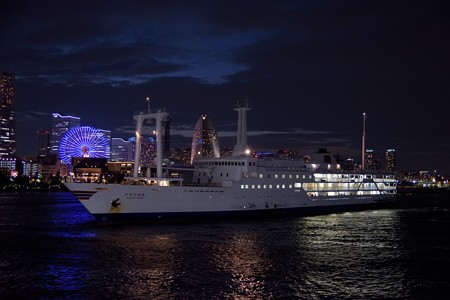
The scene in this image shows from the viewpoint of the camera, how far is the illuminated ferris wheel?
13338 centimetres

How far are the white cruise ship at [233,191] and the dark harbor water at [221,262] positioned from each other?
1.99 meters

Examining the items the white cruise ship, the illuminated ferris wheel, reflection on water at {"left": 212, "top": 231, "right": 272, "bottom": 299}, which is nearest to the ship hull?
the white cruise ship

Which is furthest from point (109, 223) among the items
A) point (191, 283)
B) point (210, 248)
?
point (191, 283)

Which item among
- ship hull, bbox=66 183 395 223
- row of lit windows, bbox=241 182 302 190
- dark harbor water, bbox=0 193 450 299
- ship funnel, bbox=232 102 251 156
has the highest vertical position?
ship funnel, bbox=232 102 251 156

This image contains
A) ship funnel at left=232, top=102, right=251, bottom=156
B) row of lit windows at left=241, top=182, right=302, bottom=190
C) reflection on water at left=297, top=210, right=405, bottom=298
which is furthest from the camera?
ship funnel at left=232, top=102, right=251, bottom=156

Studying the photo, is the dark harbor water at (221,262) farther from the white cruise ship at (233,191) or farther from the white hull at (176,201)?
the white cruise ship at (233,191)

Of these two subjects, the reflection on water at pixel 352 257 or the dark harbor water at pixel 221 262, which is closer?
the dark harbor water at pixel 221 262

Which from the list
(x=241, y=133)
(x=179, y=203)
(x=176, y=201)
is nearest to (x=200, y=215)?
(x=179, y=203)

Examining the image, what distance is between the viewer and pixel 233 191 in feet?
167

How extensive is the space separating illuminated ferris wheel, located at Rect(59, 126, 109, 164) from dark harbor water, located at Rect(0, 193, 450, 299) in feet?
295

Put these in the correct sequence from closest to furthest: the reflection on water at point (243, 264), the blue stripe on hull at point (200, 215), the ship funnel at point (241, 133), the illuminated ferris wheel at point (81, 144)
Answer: the reflection on water at point (243, 264)
the blue stripe on hull at point (200, 215)
the ship funnel at point (241, 133)
the illuminated ferris wheel at point (81, 144)

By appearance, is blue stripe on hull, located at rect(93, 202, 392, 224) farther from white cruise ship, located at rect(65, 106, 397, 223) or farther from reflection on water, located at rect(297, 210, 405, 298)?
reflection on water, located at rect(297, 210, 405, 298)

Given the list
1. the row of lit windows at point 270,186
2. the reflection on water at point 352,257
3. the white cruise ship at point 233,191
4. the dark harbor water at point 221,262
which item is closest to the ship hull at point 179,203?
the white cruise ship at point 233,191

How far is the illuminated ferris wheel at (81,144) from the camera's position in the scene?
133375 mm
